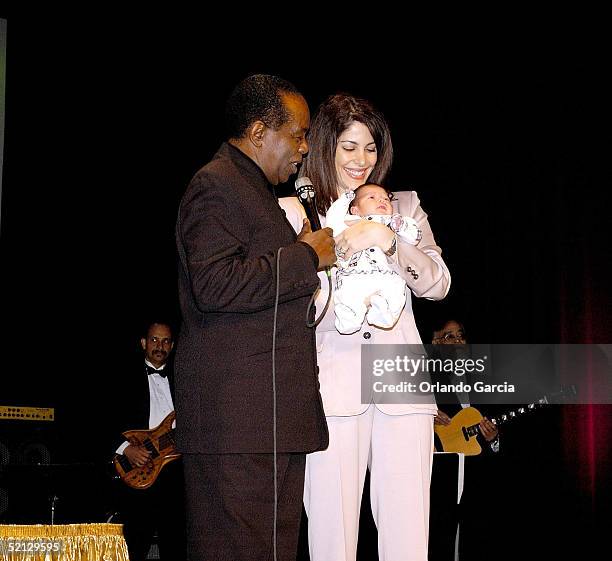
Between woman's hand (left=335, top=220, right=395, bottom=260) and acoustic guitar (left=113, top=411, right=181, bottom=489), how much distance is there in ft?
10.8

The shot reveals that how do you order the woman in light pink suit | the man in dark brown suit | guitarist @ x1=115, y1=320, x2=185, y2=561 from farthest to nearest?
1. guitarist @ x1=115, y1=320, x2=185, y2=561
2. the woman in light pink suit
3. the man in dark brown suit

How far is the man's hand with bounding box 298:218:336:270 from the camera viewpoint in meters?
2.17

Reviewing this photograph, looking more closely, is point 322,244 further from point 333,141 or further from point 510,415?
point 510,415

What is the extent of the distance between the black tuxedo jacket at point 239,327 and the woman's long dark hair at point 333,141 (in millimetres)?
558

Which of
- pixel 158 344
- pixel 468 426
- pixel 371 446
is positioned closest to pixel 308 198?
pixel 371 446

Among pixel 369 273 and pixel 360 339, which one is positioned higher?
pixel 369 273

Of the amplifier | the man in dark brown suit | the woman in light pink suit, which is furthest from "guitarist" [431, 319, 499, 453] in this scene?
the man in dark brown suit

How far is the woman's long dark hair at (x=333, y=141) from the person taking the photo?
269 cm

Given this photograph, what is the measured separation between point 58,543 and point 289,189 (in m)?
3.21

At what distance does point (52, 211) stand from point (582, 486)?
3777mm

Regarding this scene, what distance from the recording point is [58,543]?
8.72 ft

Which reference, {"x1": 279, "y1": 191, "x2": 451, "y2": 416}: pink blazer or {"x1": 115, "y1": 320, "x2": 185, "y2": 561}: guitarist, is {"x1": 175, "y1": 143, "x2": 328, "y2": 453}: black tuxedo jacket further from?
{"x1": 115, "y1": 320, "x2": 185, "y2": 561}: guitarist

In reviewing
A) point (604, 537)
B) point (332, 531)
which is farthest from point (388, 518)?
point (604, 537)

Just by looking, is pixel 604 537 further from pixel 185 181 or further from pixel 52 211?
pixel 52 211
